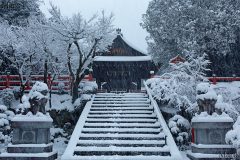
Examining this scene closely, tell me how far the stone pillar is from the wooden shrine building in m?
14.5

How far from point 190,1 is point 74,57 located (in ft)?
31.9

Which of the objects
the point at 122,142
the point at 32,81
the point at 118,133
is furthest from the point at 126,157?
the point at 32,81

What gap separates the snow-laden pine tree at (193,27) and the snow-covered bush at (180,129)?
9.53 meters

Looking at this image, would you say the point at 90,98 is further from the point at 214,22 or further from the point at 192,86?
the point at 214,22

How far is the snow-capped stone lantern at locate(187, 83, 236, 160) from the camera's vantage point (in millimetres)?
12234

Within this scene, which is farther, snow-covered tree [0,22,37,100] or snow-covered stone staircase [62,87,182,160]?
snow-covered tree [0,22,37,100]

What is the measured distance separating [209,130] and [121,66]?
16.1 m

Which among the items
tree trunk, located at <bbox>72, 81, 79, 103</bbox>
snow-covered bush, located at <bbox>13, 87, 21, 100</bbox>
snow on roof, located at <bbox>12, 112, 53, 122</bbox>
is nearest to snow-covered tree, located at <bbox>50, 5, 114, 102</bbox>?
tree trunk, located at <bbox>72, 81, 79, 103</bbox>

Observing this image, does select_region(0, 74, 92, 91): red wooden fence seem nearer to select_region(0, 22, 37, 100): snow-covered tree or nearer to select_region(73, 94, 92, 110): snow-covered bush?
select_region(0, 22, 37, 100): snow-covered tree

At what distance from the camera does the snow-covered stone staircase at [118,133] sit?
12211 mm

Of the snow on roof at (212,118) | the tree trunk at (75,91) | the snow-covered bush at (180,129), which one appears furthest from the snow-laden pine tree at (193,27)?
the snow on roof at (212,118)

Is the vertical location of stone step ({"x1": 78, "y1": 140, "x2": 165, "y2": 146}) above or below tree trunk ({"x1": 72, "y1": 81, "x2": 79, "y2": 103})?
below

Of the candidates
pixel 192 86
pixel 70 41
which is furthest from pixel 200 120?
pixel 70 41

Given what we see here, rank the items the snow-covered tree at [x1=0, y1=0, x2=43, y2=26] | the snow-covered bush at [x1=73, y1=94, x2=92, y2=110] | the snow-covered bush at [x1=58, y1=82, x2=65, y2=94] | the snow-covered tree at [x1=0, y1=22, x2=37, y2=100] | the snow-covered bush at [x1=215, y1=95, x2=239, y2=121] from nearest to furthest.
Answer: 1. the snow-covered bush at [x1=215, y1=95, x2=239, y2=121]
2. the snow-covered bush at [x1=73, y1=94, x2=92, y2=110]
3. the snow-covered tree at [x1=0, y1=22, x2=37, y2=100]
4. the snow-covered bush at [x1=58, y1=82, x2=65, y2=94]
5. the snow-covered tree at [x1=0, y1=0, x2=43, y2=26]
